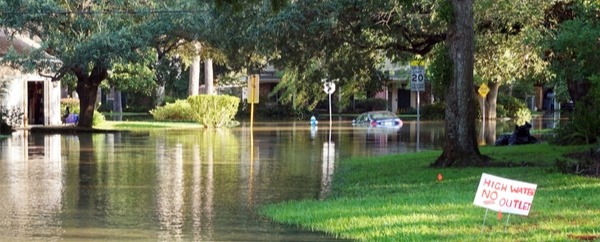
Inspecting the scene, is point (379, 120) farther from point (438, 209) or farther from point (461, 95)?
point (438, 209)

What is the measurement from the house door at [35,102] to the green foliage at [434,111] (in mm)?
26048

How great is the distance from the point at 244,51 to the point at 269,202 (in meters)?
9.13

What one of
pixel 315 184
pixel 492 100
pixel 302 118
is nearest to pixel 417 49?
pixel 315 184

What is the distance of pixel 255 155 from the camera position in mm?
24609

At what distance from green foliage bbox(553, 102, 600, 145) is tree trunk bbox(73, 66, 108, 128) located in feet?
69.1

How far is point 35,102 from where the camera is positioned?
4347 centimetres

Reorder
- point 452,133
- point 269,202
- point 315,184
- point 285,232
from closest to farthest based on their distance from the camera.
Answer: point 285,232 → point 269,202 → point 315,184 → point 452,133

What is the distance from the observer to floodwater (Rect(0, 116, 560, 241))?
11492 mm

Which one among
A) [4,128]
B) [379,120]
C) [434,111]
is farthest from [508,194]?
[434,111]

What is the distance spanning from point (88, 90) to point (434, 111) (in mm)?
28006

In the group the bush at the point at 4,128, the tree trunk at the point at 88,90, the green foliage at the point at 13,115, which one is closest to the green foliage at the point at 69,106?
the green foliage at the point at 13,115

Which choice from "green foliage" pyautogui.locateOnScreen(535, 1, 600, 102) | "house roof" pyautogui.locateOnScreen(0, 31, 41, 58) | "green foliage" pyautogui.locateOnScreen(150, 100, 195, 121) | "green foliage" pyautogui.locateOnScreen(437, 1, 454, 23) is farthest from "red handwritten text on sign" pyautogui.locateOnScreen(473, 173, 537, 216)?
"green foliage" pyautogui.locateOnScreen(150, 100, 195, 121)

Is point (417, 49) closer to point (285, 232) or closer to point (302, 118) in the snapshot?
point (285, 232)

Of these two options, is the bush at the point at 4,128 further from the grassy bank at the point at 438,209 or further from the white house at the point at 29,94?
the grassy bank at the point at 438,209
